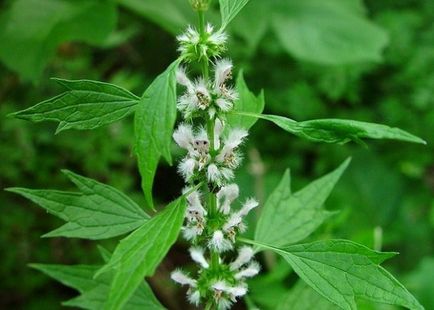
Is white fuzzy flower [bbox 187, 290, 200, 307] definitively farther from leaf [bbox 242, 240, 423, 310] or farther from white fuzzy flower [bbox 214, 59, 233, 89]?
white fuzzy flower [bbox 214, 59, 233, 89]

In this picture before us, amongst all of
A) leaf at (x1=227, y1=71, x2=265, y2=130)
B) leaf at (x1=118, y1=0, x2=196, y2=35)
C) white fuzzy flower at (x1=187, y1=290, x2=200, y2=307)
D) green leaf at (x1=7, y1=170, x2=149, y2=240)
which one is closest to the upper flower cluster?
leaf at (x1=227, y1=71, x2=265, y2=130)

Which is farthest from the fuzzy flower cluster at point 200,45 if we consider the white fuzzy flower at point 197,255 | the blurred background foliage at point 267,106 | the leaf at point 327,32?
the leaf at point 327,32

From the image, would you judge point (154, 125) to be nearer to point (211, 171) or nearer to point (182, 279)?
point (211, 171)

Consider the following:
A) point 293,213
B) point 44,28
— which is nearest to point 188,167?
point 293,213

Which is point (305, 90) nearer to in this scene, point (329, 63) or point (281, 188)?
point (329, 63)

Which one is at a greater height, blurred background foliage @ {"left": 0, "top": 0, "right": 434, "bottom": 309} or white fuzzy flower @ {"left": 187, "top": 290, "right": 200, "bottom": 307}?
blurred background foliage @ {"left": 0, "top": 0, "right": 434, "bottom": 309}

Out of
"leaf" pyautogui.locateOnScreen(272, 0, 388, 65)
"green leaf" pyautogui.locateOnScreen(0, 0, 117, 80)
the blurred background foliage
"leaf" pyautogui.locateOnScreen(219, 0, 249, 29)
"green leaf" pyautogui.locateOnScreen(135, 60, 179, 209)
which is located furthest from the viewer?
"leaf" pyautogui.locateOnScreen(272, 0, 388, 65)

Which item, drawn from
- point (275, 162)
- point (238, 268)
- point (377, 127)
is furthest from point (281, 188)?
point (275, 162)
